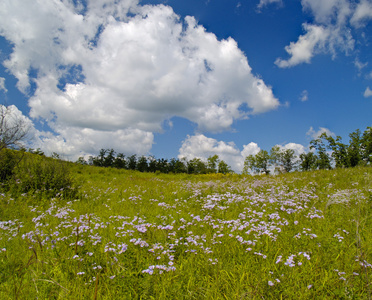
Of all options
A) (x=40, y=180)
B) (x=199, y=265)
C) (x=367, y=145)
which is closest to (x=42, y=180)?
(x=40, y=180)

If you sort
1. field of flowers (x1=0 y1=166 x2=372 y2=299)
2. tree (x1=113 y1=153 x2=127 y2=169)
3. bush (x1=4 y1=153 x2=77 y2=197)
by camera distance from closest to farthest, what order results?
field of flowers (x1=0 y1=166 x2=372 y2=299) < bush (x1=4 y1=153 x2=77 y2=197) < tree (x1=113 y1=153 x2=127 y2=169)

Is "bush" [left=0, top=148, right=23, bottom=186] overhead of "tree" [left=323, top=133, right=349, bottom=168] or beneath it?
beneath

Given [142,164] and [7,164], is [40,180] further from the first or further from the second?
[142,164]

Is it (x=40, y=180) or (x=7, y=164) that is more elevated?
(x=7, y=164)

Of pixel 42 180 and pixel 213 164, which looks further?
pixel 213 164

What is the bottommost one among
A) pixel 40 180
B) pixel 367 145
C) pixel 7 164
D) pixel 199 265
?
pixel 199 265

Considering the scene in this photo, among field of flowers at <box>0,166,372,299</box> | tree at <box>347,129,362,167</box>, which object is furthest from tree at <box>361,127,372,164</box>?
field of flowers at <box>0,166,372,299</box>

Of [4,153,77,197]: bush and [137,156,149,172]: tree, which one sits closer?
[4,153,77,197]: bush

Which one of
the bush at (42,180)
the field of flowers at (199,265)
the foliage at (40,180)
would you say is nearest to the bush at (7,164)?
the foliage at (40,180)

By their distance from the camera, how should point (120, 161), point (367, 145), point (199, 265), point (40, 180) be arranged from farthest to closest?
1. point (120, 161)
2. point (367, 145)
3. point (40, 180)
4. point (199, 265)

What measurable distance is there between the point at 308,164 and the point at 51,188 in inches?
3752

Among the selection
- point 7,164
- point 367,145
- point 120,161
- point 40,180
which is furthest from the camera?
point 120,161

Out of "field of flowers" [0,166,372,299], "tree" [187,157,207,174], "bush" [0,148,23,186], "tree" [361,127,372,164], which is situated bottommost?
"field of flowers" [0,166,372,299]

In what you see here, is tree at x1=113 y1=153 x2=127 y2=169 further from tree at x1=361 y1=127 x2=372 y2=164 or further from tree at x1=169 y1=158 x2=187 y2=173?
tree at x1=361 y1=127 x2=372 y2=164
